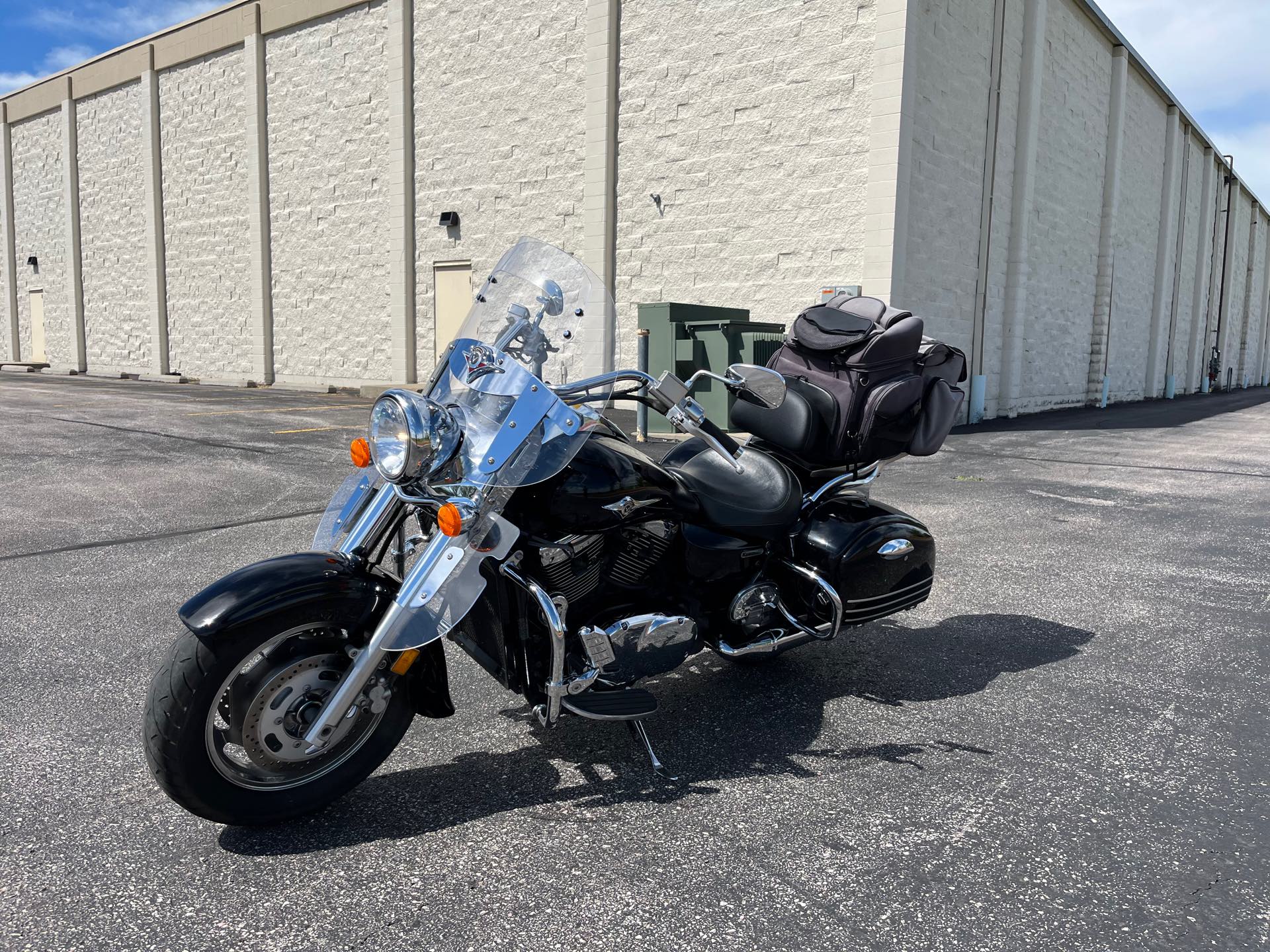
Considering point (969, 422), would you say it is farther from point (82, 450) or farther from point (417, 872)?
point (417, 872)

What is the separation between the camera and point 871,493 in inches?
324

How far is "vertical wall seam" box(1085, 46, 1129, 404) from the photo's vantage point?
67.7 feet

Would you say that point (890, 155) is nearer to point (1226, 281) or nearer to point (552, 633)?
point (552, 633)

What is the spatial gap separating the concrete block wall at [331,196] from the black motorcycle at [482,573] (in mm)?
17867

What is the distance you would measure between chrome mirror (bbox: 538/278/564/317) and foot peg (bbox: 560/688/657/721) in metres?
1.20

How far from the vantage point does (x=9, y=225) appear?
30.8m

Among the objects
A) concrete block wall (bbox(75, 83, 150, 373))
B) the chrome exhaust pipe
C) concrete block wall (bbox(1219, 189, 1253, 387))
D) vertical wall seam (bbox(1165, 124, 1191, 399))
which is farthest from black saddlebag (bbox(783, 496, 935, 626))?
concrete block wall (bbox(1219, 189, 1253, 387))

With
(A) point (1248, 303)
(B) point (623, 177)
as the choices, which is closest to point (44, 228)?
(B) point (623, 177)

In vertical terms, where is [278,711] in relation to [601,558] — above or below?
below

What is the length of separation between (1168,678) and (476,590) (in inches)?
121

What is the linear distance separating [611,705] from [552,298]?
4.22ft

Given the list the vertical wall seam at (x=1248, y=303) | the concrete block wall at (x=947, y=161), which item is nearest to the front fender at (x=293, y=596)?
the concrete block wall at (x=947, y=161)

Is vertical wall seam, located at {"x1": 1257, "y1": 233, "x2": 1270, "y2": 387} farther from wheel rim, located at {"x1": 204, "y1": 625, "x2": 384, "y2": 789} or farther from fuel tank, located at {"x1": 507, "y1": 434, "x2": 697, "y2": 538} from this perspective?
wheel rim, located at {"x1": 204, "y1": 625, "x2": 384, "y2": 789}

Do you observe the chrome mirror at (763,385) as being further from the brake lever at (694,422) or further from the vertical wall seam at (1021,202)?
the vertical wall seam at (1021,202)
